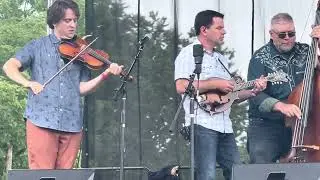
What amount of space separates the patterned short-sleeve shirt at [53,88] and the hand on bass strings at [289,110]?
1.31 m

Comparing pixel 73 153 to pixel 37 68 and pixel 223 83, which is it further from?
pixel 223 83

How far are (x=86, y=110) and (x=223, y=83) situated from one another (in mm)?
1514

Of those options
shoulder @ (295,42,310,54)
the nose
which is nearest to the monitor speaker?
the nose

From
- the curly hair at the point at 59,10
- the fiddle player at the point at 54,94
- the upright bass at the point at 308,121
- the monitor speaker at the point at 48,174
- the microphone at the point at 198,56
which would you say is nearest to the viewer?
the monitor speaker at the point at 48,174

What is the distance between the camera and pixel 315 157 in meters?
4.29

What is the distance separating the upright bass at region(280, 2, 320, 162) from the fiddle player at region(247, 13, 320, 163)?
1.47ft

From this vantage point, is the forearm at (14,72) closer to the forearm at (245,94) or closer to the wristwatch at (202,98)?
the wristwatch at (202,98)

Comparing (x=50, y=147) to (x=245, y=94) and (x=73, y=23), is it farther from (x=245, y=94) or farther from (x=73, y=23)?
(x=245, y=94)

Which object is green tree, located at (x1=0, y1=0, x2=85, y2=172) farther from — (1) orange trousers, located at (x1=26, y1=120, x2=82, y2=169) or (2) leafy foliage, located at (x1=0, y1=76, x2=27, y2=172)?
(1) orange trousers, located at (x1=26, y1=120, x2=82, y2=169)

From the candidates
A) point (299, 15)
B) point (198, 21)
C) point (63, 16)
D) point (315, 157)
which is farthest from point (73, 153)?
point (299, 15)

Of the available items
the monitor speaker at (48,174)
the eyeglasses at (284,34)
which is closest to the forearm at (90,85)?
the monitor speaker at (48,174)

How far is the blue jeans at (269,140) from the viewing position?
495 cm

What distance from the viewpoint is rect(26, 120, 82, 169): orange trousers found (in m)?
4.85

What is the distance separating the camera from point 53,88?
16.3 ft
